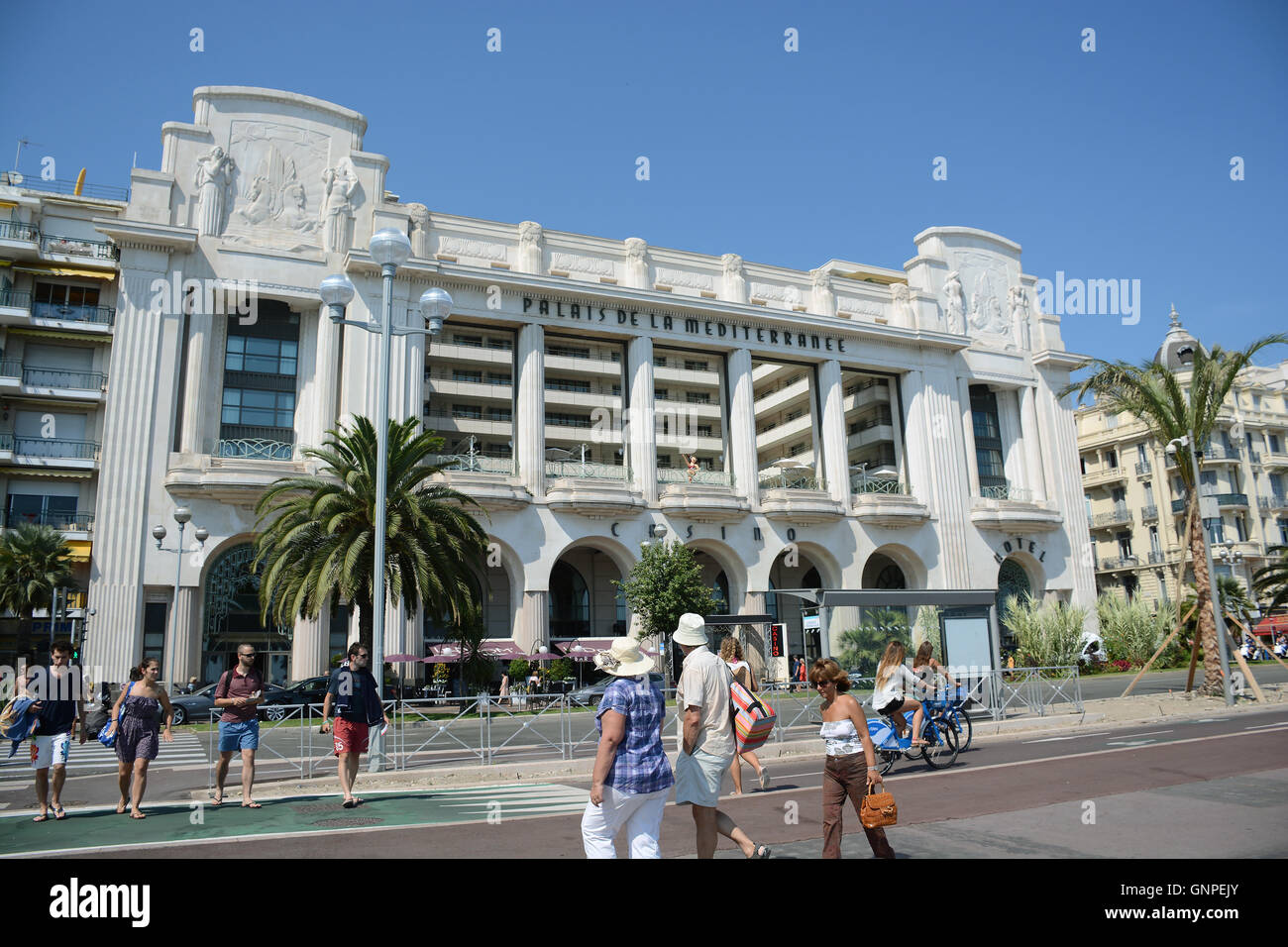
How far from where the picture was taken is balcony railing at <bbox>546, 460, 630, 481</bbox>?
38.8m

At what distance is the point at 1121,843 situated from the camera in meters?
6.88

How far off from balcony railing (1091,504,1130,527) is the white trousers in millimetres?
65989

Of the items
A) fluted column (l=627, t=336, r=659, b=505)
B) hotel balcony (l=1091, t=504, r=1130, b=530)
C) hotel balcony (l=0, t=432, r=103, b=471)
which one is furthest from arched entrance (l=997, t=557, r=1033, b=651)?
hotel balcony (l=0, t=432, r=103, b=471)

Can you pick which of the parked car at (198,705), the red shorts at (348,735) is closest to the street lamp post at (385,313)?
the red shorts at (348,735)

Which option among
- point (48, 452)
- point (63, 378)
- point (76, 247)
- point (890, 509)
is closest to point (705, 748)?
point (890, 509)

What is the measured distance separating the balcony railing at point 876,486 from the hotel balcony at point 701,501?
27.6 feet

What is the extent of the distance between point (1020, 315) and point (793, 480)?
17.5m

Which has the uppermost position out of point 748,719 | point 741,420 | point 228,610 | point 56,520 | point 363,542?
point 741,420

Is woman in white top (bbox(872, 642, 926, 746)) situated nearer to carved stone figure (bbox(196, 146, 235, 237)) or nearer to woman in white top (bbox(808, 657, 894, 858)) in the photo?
woman in white top (bbox(808, 657, 894, 858))

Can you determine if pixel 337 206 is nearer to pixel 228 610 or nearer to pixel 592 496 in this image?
pixel 592 496

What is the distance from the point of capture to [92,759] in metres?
18.4

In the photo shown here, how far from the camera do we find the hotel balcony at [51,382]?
3616 cm

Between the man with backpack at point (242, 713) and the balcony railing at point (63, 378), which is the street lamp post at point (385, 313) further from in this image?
the balcony railing at point (63, 378)
